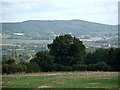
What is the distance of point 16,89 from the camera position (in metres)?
17.5

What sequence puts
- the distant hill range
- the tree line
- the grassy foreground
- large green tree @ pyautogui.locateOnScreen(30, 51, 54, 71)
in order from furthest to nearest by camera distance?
1. the distant hill range
2. large green tree @ pyautogui.locateOnScreen(30, 51, 54, 71)
3. the tree line
4. the grassy foreground

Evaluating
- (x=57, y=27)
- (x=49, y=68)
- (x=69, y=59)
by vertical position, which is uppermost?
(x=57, y=27)

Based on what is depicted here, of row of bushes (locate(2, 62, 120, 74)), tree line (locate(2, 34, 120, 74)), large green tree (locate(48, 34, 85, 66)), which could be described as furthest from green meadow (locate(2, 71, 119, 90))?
large green tree (locate(48, 34, 85, 66))

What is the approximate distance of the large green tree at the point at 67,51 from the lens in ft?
139

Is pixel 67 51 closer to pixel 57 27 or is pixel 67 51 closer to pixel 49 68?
pixel 49 68

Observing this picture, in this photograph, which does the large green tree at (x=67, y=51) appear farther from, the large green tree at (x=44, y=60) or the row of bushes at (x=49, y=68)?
the row of bushes at (x=49, y=68)

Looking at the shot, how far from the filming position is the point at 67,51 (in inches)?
1704

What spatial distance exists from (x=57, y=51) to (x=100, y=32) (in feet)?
227

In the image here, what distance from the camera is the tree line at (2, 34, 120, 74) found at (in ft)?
116

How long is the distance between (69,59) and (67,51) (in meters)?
1.67

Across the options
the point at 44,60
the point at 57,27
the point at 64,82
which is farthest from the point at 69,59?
the point at 57,27

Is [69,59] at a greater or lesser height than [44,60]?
lesser

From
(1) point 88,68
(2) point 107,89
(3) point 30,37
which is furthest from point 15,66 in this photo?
(3) point 30,37

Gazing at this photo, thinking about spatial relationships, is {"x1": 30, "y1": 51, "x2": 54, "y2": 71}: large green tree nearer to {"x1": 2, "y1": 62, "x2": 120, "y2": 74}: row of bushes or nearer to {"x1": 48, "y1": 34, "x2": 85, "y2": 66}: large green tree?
{"x1": 2, "y1": 62, "x2": 120, "y2": 74}: row of bushes
